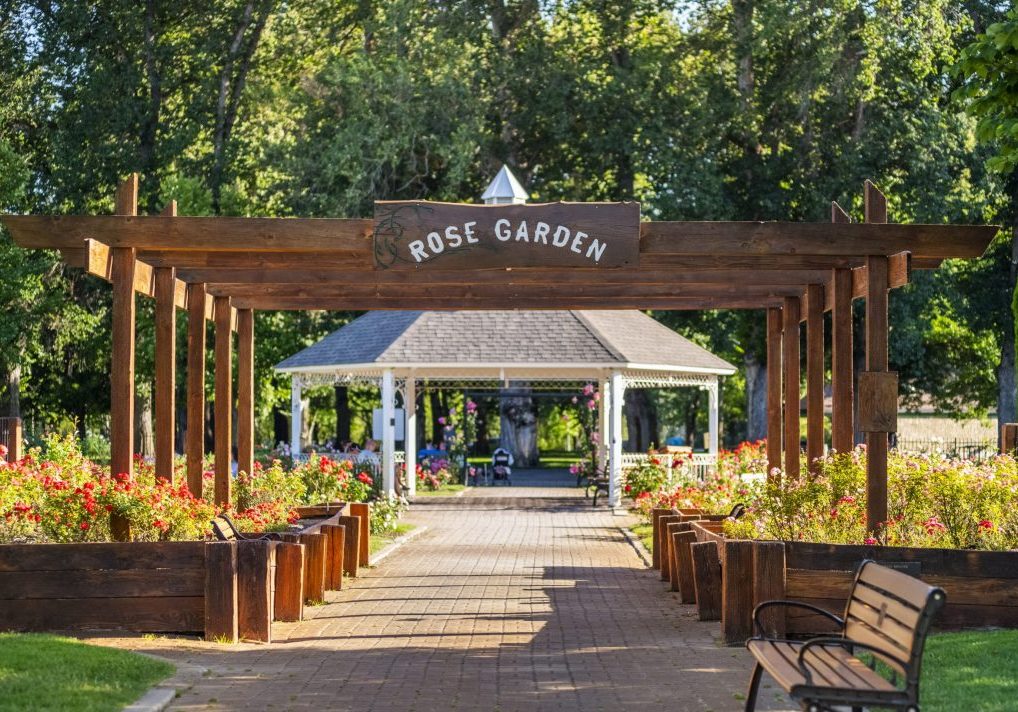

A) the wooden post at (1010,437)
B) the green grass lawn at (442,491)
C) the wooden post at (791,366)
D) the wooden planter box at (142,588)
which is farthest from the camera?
the green grass lawn at (442,491)

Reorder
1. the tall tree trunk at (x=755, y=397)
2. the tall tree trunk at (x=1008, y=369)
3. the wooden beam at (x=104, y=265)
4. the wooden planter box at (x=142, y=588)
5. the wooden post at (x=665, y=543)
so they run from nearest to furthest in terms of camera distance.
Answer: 1. the wooden planter box at (x=142, y=588)
2. the wooden beam at (x=104, y=265)
3. the wooden post at (x=665, y=543)
4. the tall tree trunk at (x=1008, y=369)
5. the tall tree trunk at (x=755, y=397)

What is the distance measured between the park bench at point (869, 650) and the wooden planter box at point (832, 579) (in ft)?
9.84

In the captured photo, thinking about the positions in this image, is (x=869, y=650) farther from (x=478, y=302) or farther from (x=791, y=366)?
(x=478, y=302)

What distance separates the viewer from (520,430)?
147 feet

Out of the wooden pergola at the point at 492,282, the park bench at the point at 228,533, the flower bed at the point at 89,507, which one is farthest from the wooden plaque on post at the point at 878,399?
the flower bed at the point at 89,507

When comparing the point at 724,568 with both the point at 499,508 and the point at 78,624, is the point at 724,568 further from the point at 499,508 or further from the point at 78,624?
the point at 499,508

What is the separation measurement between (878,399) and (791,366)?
5.06 meters

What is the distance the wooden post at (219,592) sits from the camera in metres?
Result: 10.4

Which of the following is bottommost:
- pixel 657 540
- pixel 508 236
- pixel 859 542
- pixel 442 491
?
pixel 442 491

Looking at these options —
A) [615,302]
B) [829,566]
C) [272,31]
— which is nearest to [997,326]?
[272,31]

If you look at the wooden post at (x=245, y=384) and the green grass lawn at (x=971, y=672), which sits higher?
the wooden post at (x=245, y=384)

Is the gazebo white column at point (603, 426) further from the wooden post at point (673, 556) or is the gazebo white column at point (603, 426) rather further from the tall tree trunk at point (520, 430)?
the wooden post at point (673, 556)

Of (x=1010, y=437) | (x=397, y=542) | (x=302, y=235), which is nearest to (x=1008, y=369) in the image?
(x=1010, y=437)

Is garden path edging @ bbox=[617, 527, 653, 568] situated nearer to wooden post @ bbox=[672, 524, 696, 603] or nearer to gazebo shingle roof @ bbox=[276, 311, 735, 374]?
wooden post @ bbox=[672, 524, 696, 603]
